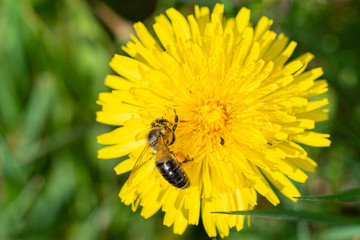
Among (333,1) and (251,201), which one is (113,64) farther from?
(333,1)

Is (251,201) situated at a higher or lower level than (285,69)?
lower

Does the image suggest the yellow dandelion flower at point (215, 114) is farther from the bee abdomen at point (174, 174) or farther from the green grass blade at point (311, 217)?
the green grass blade at point (311, 217)

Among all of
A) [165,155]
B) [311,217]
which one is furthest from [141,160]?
[311,217]

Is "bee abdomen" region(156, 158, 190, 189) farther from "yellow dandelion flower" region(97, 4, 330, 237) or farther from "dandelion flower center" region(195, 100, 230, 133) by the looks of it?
"dandelion flower center" region(195, 100, 230, 133)

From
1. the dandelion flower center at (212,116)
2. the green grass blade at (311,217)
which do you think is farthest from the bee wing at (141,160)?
the green grass blade at (311,217)

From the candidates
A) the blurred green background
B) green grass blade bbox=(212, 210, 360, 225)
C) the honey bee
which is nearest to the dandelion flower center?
the honey bee

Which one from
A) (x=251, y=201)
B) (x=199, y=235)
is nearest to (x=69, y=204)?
(x=199, y=235)

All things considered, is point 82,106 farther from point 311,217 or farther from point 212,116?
point 311,217
